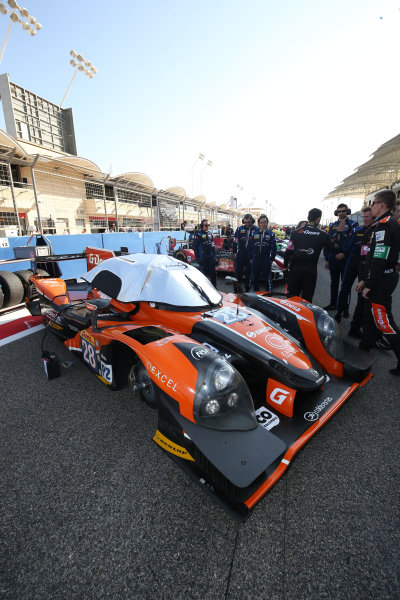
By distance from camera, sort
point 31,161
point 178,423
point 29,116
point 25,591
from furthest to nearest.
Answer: point 29,116, point 31,161, point 178,423, point 25,591

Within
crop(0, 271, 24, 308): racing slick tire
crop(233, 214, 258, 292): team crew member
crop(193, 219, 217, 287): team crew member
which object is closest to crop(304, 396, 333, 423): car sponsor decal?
crop(233, 214, 258, 292): team crew member

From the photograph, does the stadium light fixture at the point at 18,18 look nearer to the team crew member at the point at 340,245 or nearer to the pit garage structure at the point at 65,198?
the pit garage structure at the point at 65,198

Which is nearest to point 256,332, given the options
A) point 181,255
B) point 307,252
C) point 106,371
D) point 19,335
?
point 106,371

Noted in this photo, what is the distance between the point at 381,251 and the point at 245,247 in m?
3.72

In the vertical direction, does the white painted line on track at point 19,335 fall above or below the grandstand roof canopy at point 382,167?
below

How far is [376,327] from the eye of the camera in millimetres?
2932

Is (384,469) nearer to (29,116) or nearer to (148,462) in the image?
Result: (148,462)

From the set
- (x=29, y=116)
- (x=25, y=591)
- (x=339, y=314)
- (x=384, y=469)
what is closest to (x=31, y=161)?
(x=339, y=314)

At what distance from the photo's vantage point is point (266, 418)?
1743mm

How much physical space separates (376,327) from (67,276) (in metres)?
6.40

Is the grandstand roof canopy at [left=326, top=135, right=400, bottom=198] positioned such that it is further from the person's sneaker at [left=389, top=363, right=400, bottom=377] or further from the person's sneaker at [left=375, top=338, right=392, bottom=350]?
the person's sneaker at [left=389, top=363, right=400, bottom=377]

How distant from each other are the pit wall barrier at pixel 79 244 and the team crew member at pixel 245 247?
12.9ft

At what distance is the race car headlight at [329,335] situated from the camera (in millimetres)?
2330

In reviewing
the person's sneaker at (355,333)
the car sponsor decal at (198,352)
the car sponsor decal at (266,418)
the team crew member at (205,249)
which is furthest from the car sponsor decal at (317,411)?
the team crew member at (205,249)
